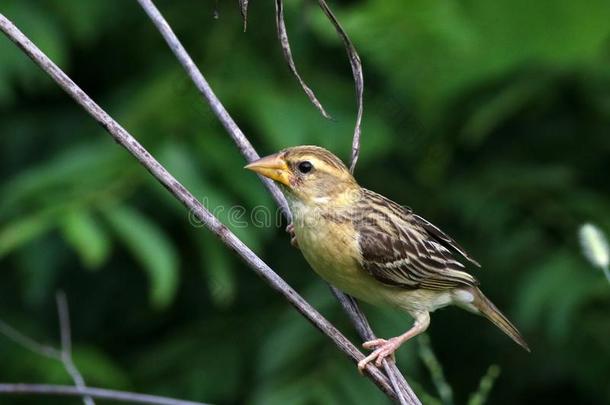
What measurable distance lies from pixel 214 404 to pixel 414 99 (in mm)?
2117

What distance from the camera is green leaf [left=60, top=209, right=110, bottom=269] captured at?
4.28 meters

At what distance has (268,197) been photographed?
512cm

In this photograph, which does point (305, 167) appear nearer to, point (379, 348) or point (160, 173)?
point (379, 348)

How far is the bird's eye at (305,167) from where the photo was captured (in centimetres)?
368

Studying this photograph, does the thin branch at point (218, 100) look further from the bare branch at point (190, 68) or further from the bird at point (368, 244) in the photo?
the bird at point (368, 244)

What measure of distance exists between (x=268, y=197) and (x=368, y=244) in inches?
55.3

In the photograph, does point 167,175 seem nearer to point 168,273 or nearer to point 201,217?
point 201,217

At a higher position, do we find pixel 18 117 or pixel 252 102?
pixel 18 117

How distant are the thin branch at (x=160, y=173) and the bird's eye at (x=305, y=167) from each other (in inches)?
32.7

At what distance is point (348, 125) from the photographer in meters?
5.42

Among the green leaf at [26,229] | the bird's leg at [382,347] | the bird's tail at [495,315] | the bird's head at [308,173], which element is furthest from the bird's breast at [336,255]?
the green leaf at [26,229]

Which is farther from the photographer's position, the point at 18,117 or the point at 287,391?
the point at 18,117

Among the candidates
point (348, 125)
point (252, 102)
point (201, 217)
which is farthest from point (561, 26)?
point (201, 217)

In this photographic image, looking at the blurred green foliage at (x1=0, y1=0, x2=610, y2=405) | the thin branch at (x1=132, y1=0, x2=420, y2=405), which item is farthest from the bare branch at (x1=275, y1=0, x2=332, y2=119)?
the blurred green foliage at (x1=0, y1=0, x2=610, y2=405)
